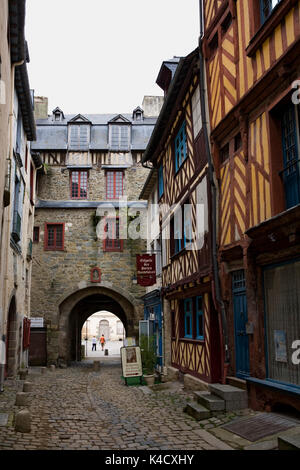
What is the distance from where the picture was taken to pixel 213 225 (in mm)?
8492

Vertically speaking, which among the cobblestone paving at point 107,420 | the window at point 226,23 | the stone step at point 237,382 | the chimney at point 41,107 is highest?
the chimney at point 41,107

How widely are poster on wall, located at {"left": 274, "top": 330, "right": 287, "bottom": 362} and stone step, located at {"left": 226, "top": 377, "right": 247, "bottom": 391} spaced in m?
0.97

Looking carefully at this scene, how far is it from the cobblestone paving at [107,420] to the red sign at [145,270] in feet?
11.6

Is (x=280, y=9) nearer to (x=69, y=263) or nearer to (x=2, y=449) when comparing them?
(x=2, y=449)

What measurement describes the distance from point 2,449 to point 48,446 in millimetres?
566

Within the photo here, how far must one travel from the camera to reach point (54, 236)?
1980cm

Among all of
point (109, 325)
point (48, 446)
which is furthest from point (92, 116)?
point (109, 325)

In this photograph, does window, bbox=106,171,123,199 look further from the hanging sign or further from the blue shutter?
the blue shutter

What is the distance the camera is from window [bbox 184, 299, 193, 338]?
10.8 m

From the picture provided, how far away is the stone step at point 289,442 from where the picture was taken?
4219mm

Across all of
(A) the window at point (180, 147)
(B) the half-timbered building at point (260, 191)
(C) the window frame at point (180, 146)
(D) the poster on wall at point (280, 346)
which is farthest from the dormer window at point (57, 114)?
(D) the poster on wall at point (280, 346)

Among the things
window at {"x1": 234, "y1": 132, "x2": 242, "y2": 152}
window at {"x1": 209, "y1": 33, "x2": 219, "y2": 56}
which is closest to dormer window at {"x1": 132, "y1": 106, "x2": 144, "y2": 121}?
window at {"x1": 209, "y1": 33, "x2": 219, "y2": 56}

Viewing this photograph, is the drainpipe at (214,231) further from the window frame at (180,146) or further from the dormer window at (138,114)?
the dormer window at (138,114)

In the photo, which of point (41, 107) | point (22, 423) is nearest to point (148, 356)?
point (22, 423)
